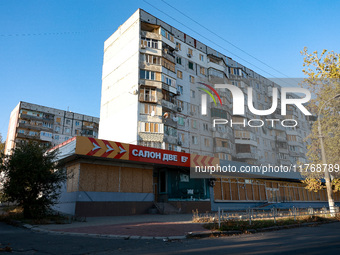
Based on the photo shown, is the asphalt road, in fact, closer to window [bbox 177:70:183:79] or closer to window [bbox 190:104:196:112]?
window [bbox 190:104:196:112]

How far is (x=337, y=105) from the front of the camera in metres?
22.8

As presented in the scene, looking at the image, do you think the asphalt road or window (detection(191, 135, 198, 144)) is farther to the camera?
window (detection(191, 135, 198, 144))

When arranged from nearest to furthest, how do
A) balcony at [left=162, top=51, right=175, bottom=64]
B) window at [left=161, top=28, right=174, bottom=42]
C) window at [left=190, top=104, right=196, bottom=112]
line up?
balcony at [left=162, top=51, right=175, bottom=64]
window at [left=161, top=28, right=174, bottom=42]
window at [left=190, top=104, right=196, bottom=112]

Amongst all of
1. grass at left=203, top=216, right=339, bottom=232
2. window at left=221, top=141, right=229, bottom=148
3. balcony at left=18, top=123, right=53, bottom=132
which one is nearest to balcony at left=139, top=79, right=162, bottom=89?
window at left=221, top=141, right=229, bottom=148

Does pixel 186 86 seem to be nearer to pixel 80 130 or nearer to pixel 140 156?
pixel 140 156

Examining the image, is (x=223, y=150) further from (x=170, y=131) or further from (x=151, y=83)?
(x=151, y=83)

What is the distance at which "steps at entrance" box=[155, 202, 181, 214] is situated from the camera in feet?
75.7

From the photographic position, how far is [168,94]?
39.7 m

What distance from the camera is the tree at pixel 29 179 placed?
16.6 m

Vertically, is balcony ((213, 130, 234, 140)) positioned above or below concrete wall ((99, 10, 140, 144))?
below

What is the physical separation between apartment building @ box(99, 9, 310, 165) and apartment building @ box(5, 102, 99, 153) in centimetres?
2525

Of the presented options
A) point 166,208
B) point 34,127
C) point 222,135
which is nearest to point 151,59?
point 222,135

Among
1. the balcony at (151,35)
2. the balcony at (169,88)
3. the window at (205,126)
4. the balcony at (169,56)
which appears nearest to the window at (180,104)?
the balcony at (169,88)

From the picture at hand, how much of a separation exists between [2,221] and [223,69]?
41.2 meters
